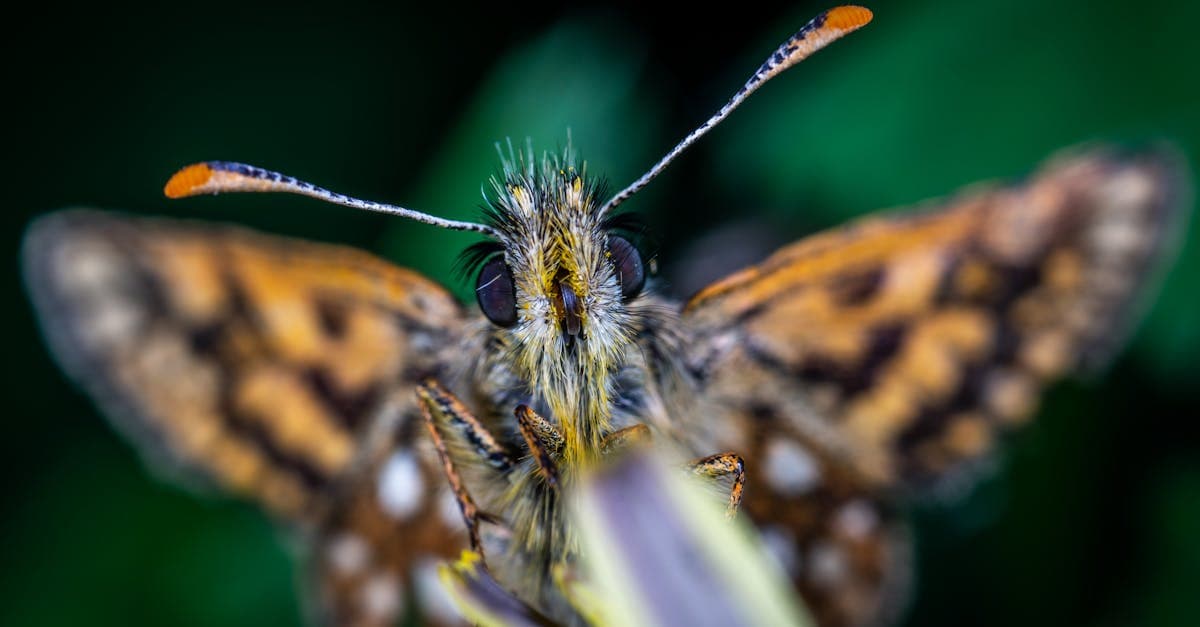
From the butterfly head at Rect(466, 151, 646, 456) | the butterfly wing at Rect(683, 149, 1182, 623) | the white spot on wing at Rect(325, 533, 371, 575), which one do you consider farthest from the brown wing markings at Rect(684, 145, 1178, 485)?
the white spot on wing at Rect(325, 533, 371, 575)

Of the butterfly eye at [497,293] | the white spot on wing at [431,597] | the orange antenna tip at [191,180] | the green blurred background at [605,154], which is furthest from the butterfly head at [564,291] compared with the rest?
the green blurred background at [605,154]

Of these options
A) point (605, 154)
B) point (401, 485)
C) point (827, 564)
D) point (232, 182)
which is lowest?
point (827, 564)

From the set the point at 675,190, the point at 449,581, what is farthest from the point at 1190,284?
the point at 449,581

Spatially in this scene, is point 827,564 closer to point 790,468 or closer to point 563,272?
point 790,468

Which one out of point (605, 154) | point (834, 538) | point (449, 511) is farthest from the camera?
point (605, 154)

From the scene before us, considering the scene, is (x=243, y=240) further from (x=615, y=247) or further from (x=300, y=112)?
(x=300, y=112)

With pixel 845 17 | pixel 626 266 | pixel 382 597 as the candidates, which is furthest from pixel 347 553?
pixel 845 17

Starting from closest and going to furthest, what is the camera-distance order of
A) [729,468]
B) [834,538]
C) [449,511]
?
[729,468] < [449,511] < [834,538]
